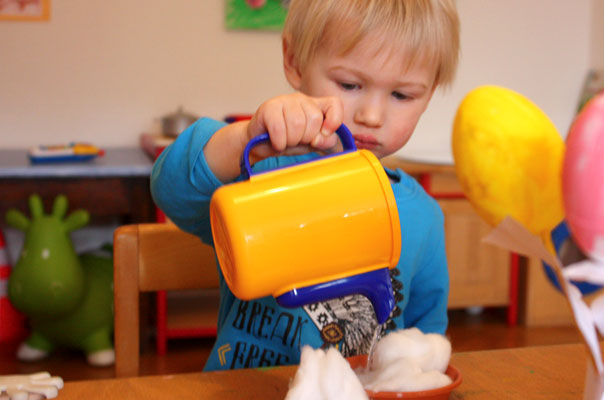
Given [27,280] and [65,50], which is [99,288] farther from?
[65,50]

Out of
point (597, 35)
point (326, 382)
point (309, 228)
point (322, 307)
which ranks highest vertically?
point (597, 35)

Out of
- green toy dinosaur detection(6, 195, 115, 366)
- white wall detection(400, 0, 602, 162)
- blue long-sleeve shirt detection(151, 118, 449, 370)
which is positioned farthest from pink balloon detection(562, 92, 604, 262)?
white wall detection(400, 0, 602, 162)

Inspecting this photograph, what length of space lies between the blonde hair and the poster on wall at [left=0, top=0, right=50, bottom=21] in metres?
1.94

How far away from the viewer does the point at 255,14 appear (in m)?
2.60

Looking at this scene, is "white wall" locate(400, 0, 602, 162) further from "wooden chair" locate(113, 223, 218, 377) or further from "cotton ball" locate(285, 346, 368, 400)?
"cotton ball" locate(285, 346, 368, 400)

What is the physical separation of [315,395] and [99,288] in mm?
1894

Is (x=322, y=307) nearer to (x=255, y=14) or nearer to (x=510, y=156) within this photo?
(x=510, y=156)

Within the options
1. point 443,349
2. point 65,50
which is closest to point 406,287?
point 443,349

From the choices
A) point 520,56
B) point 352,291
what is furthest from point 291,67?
point 520,56

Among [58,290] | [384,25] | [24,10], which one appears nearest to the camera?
[384,25]

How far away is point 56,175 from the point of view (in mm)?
2062

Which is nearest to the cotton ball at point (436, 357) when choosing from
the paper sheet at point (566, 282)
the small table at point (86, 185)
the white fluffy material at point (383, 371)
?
the white fluffy material at point (383, 371)

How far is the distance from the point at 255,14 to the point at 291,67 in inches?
70.8

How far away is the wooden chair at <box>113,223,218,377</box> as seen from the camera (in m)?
0.81
